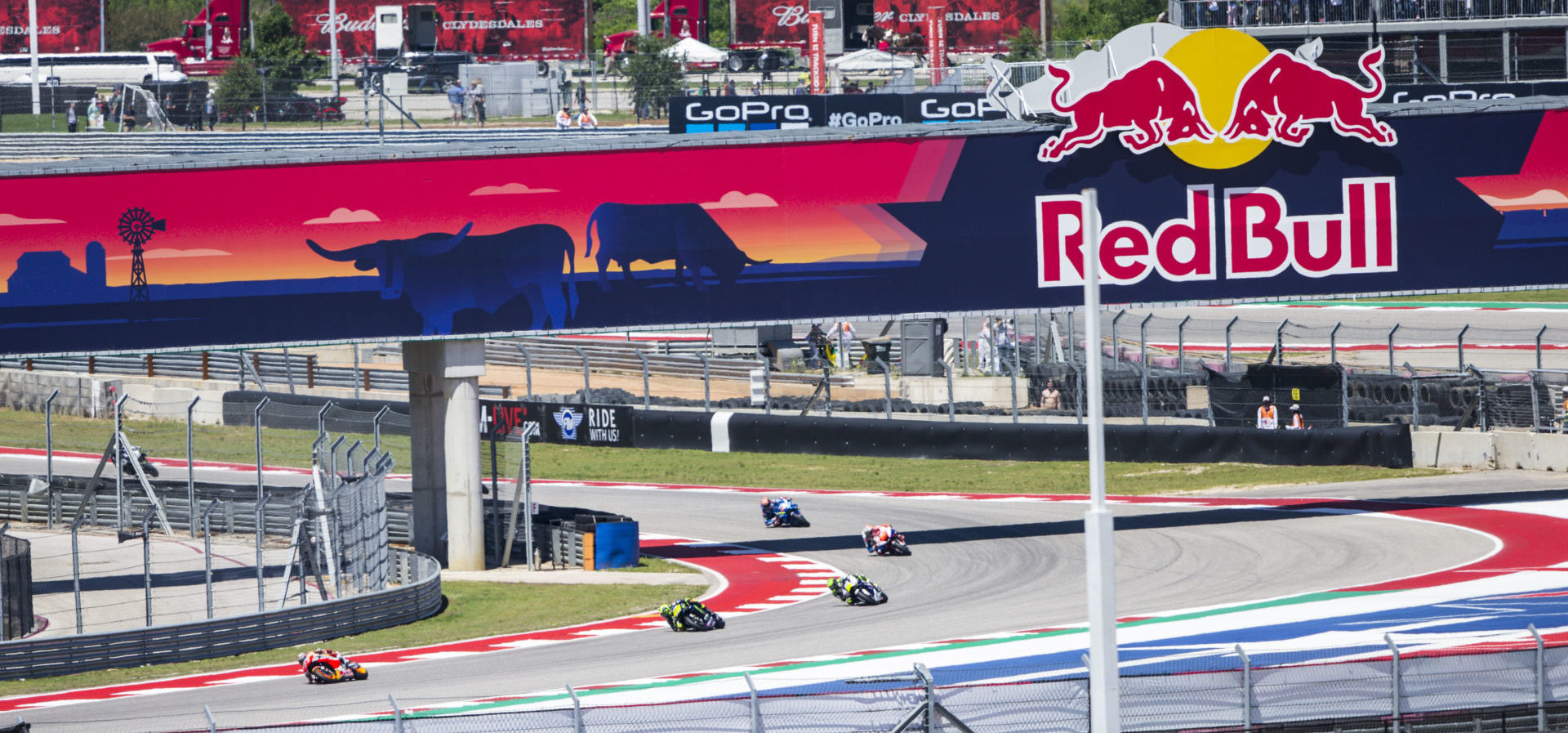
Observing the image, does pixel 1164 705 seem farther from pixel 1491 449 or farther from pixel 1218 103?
pixel 1491 449

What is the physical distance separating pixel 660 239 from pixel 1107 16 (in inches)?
2252

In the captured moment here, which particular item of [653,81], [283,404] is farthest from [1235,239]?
[653,81]

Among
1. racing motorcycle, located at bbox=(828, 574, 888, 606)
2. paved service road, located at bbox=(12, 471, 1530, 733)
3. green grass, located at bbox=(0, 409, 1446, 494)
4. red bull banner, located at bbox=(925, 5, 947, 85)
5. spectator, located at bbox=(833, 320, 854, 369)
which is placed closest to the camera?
paved service road, located at bbox=(12, 471, 1530, 733)

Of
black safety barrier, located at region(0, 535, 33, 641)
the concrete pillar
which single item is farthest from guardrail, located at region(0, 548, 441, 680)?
the concrete pillar

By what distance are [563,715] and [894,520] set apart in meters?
18.6

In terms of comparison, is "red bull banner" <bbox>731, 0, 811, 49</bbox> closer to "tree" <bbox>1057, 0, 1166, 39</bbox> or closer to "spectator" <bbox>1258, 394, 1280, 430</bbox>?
"tree" <bbox>1057, 0, 1166, 39</bbox>

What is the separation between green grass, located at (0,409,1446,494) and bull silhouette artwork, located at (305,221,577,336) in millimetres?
4370

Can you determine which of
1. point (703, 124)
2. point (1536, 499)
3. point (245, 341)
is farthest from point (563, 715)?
point (703, 124)

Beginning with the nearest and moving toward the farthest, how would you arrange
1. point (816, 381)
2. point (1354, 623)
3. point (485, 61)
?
point (1354, 623) → point (816, 381) → point (485, 61)

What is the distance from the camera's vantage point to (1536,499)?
31.9m

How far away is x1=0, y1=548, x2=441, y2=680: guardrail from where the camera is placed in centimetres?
2166

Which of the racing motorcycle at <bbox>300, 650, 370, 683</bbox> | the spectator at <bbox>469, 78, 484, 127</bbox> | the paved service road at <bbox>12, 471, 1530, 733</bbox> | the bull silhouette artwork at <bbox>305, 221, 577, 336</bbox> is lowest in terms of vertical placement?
the paved service road at <bbox>12, 471, 1530, 733</bbox>

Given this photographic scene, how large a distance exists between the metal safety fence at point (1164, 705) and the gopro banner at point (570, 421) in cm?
2630

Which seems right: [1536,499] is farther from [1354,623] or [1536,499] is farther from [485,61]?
[485,61]
